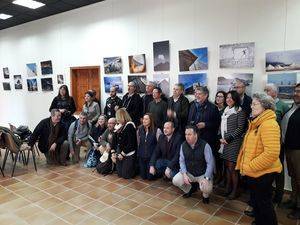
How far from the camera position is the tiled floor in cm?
299

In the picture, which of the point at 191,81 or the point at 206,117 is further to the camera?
the point at 191,81

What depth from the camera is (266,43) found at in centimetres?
382

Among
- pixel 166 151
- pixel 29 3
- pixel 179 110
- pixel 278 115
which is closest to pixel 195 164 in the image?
pixel 166 151

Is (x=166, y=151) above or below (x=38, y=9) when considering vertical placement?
below

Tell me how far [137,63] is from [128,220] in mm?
3279

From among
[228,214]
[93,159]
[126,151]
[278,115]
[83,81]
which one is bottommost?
[228,214]

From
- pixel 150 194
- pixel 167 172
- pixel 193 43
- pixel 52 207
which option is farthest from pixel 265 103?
pixel 52 207

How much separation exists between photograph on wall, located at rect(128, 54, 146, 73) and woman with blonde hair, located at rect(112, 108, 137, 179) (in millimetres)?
1442

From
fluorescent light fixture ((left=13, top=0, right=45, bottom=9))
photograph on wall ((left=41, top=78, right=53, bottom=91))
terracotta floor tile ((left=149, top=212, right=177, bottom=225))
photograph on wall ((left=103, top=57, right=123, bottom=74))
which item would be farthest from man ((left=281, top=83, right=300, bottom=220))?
photograph on wall ((left=41, top=78, right=53, bottom=91))

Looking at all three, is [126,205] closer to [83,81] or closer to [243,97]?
[243,97]

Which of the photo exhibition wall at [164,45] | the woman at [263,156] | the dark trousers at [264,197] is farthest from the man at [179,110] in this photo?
the dark trousers at [264,197]

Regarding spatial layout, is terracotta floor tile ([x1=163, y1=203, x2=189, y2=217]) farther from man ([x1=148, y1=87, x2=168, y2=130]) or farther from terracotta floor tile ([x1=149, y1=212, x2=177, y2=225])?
man ([x1=148, y1=87, x2=168, y2=130])

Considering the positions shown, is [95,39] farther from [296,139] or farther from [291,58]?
[296,139]

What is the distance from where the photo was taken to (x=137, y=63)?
536cm
